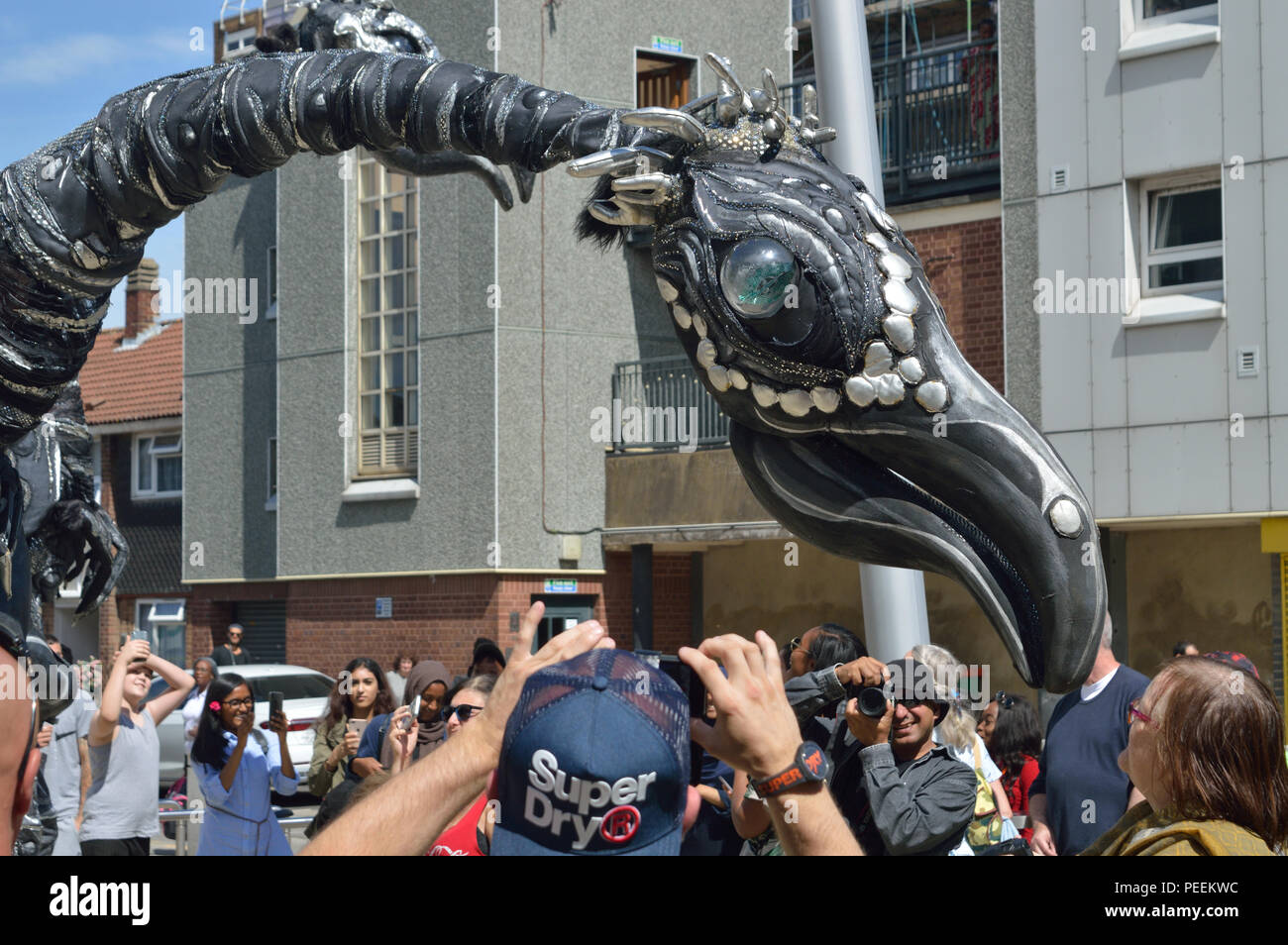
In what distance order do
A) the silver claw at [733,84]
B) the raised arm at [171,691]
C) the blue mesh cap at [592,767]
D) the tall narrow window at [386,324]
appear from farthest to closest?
1. the tall narrow window at [386,324]
2. the raised arm at [171,691]
3. the silver claw at [733,84]
4. the blue mesh cap at [592,767]

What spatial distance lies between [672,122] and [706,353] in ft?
1.21

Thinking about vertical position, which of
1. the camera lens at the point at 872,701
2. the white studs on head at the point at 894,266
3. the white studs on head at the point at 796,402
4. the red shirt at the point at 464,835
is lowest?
the red shirt at the point at 464,835

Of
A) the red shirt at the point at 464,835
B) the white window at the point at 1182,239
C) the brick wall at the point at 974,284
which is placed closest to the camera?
the red shirt at the point at 464,835

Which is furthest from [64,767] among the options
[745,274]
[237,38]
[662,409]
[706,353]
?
[237,38]

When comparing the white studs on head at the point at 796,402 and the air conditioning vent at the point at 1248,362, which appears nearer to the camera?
the white studs on head at the point at 796,402

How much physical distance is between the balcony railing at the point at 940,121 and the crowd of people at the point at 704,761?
8.79 meters

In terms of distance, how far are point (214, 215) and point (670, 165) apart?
22415 mm

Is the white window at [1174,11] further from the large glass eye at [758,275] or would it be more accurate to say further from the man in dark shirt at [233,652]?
the large glass eye at [758,275]

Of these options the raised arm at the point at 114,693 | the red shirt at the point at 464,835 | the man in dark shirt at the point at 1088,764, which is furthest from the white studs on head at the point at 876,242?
the raised arm at the point at 114,693

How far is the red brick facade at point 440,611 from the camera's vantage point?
63.8ft

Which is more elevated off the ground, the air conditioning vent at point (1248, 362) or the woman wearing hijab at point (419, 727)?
the air conditioning vent at point (1248, 362)

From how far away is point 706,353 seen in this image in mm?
2482

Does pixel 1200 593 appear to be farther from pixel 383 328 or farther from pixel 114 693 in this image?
pixel 114 693

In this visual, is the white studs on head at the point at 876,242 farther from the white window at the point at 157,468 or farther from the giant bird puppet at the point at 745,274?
the white window at the point at 157,468
